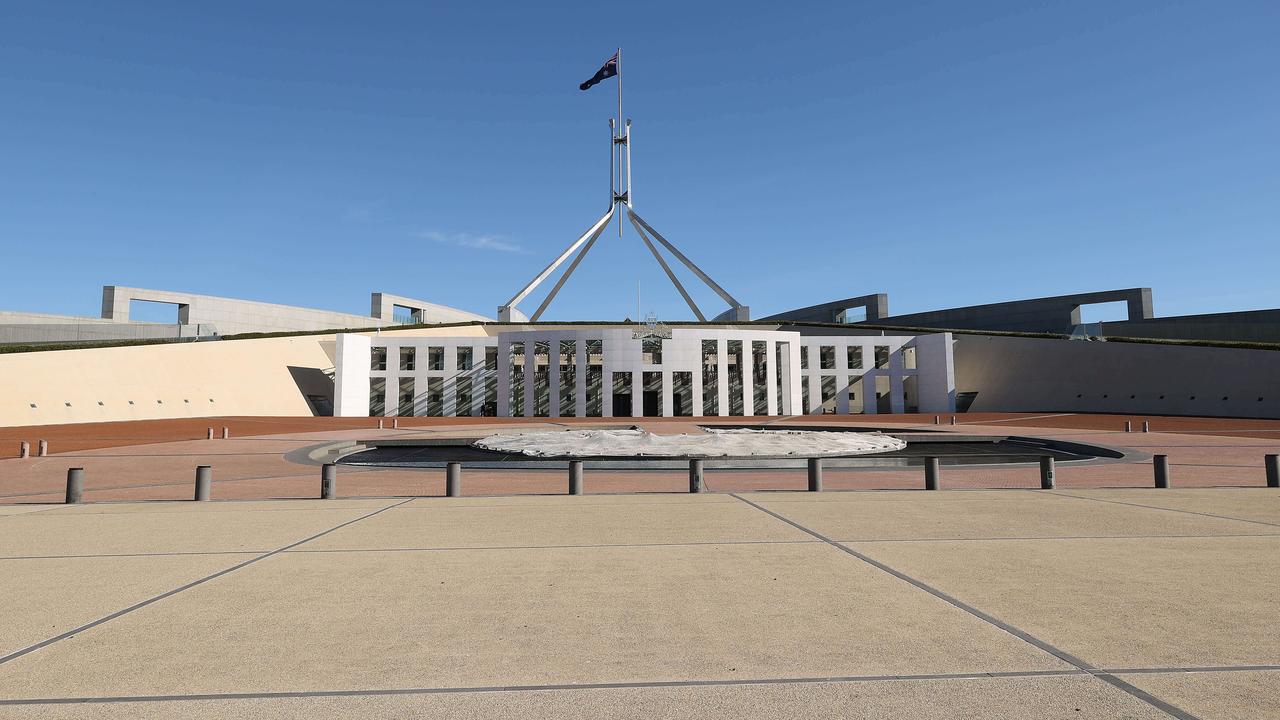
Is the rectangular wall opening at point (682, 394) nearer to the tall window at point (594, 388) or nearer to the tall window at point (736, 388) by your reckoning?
the tall window at point (736, 388)

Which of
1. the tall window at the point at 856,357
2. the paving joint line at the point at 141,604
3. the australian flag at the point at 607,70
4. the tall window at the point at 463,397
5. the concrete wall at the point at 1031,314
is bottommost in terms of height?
the paving joint line at the point at 141,604

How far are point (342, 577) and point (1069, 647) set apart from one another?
5569 millimetres

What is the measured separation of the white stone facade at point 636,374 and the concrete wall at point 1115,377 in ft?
18.2

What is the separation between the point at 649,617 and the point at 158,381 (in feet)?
166

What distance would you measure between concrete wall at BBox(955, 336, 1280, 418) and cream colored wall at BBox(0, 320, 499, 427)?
57030mm

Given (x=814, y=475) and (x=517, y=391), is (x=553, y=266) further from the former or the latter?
(x=814, y=475)

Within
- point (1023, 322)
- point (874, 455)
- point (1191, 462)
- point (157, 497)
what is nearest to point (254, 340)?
point (157, 497)

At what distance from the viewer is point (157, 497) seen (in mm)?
12844

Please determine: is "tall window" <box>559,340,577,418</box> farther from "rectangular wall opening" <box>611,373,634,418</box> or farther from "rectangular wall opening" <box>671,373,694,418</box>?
"rectangular wall opening" <box>671,373,694,418</box>

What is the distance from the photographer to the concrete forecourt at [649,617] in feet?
12.0

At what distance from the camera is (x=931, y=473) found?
1278 centimetres

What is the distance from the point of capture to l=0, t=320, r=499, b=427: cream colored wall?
3862cm

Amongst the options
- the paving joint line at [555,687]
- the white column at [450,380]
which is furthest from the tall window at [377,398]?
the paving joint line at [555,687]

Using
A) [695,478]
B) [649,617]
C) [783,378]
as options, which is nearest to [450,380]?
[783,378]
